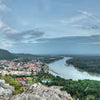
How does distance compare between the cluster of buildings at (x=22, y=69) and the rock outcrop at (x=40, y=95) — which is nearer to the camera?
the rock outcrop at (x=40, y=95)

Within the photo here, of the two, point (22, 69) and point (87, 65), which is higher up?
point (22, 69)

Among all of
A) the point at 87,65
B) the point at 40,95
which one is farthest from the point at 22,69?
the point at 40,95

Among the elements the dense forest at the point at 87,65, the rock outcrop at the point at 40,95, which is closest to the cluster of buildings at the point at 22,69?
the dense forest at the point at 87,65

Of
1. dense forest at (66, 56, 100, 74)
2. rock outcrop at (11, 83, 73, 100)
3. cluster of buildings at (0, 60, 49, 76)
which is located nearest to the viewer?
rock outcrop at (11, 83, 73, 100)

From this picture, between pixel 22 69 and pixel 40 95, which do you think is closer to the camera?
pixel 40 95

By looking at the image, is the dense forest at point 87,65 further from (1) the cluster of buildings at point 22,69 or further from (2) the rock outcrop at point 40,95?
(2) the rock outcrop at point 40,95

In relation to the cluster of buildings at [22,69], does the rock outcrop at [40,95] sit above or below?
above

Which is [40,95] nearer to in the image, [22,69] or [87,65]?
[22,69]

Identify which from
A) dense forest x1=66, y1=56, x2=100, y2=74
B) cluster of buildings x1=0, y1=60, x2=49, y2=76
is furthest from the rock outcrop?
dense forest x1=66, y1=56, x2=100, y2=74

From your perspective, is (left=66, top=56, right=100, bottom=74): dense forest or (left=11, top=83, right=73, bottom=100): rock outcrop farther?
(left=66, top=56, right=100, bottom=74): dense forest

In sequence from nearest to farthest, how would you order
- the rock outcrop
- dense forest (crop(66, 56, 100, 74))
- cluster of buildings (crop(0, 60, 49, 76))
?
the rock outcrop
cluster of buildings (crop(0, 60, 49, 76))
dense forest (crop(66, 56, 100, 74))

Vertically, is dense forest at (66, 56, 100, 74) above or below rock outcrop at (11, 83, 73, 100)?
below

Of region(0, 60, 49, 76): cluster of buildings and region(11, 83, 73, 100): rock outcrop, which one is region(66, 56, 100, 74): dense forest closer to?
region(0, 60, 49, 76): cluster of buildings
